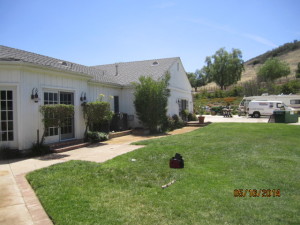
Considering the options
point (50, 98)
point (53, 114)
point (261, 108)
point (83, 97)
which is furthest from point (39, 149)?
point (261, 108)

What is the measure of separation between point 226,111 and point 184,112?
31.9 ft

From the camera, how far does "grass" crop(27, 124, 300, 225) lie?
339 centimetres

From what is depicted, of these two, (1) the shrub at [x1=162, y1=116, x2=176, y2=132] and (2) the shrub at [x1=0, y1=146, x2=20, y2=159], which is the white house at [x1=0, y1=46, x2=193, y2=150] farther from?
(1) the shrub at [x1=162, y1=116, x2=176, y2=132]

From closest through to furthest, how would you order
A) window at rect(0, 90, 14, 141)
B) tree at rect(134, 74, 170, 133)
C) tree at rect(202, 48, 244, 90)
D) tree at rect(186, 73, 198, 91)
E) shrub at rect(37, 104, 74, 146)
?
window at rect(0, 90, 14, 141)
shrub at rect(37, 104, 74, 146)
tree at rect(134, 74, 170, 133)
tree at rect(202, 48, 244, 90)
tree at rect(186, 73, 198, 91)

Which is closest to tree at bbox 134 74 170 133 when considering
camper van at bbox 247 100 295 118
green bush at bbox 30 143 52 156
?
green bush at bbox 30 143 52 156

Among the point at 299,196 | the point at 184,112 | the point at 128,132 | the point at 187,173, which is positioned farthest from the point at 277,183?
the point at 184,112

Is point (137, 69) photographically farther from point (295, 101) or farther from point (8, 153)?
point (295, 101)

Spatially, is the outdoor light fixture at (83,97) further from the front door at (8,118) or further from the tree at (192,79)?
the tree at (192,79)

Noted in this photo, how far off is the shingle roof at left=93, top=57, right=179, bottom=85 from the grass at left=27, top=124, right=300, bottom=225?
991 centimetres

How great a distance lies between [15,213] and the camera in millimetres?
3648

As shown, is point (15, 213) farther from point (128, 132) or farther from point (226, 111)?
point (226, 111)

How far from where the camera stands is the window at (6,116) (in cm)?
784

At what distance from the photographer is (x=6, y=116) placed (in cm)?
789

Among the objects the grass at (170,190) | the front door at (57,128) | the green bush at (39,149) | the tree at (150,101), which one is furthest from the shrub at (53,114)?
the tree at (150,101)
